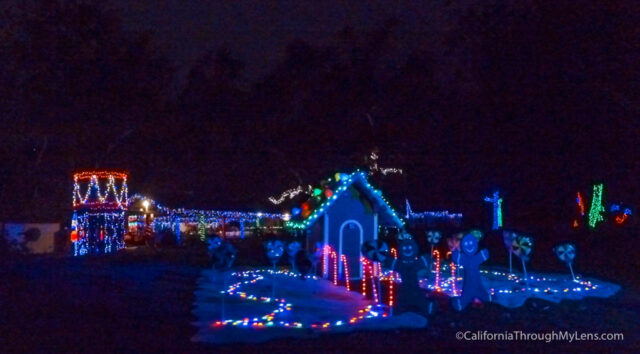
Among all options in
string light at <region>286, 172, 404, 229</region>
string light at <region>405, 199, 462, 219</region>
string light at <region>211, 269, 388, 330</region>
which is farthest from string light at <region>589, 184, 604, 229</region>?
string light at <region>211, 269, 388, 330</region>

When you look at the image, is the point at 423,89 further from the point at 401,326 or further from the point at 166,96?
the point at 401,326

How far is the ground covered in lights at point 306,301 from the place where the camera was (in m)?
11.8

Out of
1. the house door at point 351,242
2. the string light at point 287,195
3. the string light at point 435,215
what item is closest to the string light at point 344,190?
the house door at point 351,242

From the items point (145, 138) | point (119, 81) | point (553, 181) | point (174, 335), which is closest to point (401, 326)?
point (174, 335)

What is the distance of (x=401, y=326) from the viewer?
468 inches

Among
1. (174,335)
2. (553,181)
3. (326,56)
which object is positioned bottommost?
(174,335)

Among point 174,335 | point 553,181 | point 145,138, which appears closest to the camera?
point 174,335

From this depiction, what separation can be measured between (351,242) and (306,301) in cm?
498

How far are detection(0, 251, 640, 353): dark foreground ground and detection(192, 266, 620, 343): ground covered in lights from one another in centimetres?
36

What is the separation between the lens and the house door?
2034 centimetres

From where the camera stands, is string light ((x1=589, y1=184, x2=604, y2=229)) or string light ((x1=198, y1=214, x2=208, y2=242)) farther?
string light ((x1=198, y1=214, x2=208, y2=242))

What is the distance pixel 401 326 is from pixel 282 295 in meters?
5.09

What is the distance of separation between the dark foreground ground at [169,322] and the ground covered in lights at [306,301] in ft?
1.19

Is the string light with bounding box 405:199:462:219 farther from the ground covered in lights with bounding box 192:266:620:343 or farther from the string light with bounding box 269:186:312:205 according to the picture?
the ground covered in lights with bounding box 192:266:620:343
